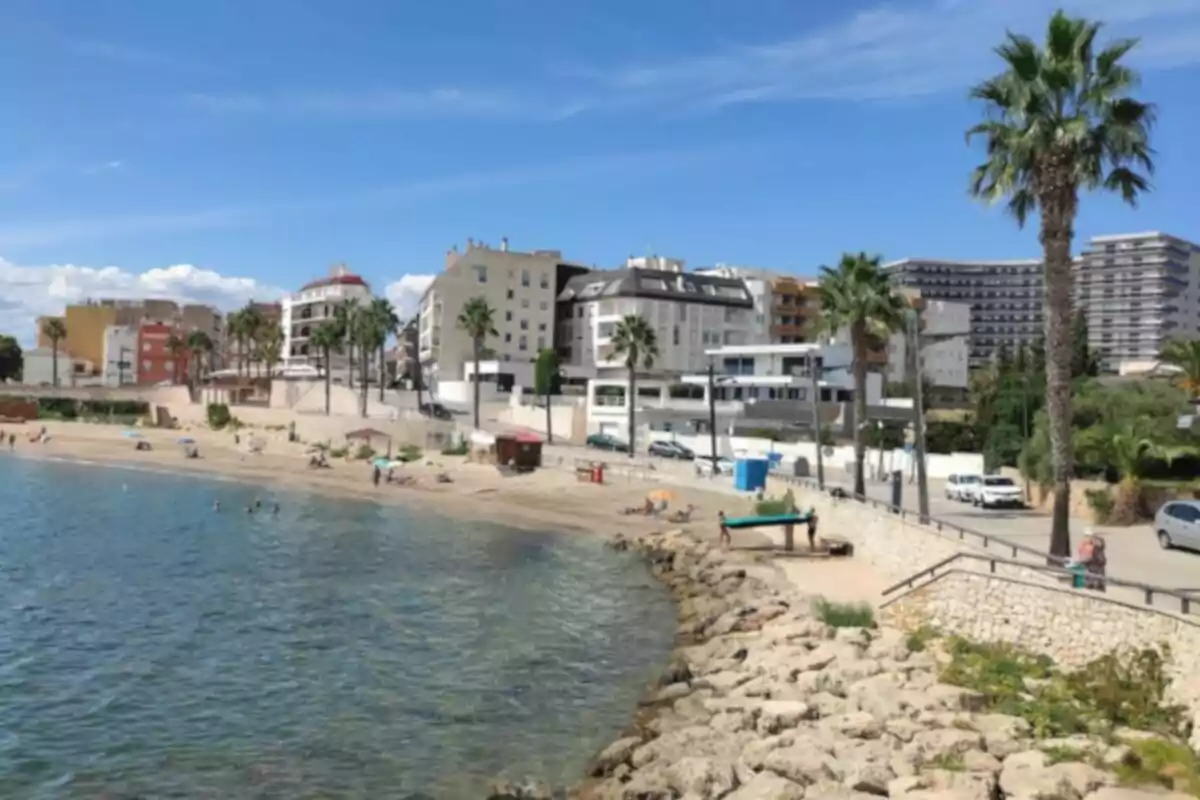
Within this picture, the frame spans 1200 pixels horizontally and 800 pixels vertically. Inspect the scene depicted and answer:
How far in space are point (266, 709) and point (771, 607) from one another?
1450 cm

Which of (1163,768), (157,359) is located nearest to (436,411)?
(157,359)

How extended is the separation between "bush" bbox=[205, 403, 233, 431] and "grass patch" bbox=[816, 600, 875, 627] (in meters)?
90.2

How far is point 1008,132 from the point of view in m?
27.0

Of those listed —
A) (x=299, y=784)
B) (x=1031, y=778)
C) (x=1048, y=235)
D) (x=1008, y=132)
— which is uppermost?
(x=1008, y=132)

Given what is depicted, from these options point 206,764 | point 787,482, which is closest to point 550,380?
point 787,482

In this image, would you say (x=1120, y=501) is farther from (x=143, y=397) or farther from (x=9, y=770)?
(x=143, y=397)

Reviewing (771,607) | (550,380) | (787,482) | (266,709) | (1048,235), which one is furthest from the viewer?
(550,380)

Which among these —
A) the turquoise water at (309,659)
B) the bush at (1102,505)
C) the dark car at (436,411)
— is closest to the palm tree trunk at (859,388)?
the bush at (1102,505)

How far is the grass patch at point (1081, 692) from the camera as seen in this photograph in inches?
704

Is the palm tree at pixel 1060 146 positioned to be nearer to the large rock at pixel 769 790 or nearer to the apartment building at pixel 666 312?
the large rock at pixel 769 790

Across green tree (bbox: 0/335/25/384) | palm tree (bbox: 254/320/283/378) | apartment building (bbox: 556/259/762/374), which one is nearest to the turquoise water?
apartment building (bbox: 556/259/762/374)

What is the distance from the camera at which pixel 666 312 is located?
115 m

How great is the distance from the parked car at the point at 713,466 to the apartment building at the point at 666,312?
140 ft

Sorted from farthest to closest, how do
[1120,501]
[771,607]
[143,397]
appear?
[143,397] < [1120,501] < [771,607]
